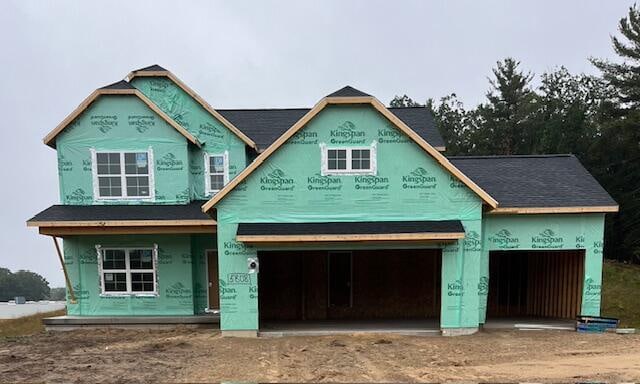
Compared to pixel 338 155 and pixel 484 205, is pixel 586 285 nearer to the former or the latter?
pixel 484 205

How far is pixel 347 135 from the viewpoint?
11.0m

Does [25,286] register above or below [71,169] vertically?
above

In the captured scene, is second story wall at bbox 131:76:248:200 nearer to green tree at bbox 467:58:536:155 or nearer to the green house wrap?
the green house wrap

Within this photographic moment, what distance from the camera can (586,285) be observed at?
12.0 metres

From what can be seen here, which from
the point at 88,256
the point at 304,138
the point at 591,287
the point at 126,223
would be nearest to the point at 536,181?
the point at 591,287

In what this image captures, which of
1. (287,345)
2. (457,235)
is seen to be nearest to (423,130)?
(457,235)

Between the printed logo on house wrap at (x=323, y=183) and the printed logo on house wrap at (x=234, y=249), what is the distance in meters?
2.27

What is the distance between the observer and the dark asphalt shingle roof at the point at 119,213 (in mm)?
12242

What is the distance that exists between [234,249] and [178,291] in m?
3.38

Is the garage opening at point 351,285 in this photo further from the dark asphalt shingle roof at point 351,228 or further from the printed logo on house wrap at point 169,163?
the printed logo on house wrap at point 169,163

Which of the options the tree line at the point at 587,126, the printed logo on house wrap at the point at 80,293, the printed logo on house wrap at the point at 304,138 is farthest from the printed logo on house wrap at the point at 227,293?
the tree line at the point at 587,126

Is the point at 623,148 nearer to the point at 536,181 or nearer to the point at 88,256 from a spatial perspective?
the point at 536,181

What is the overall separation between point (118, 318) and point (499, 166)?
13.0 m

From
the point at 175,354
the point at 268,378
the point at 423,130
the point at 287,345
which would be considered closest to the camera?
the point at 268,378
